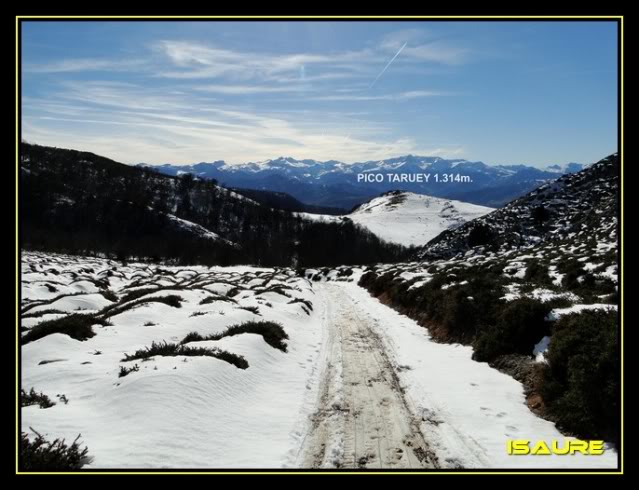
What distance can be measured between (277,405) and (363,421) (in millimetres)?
2212

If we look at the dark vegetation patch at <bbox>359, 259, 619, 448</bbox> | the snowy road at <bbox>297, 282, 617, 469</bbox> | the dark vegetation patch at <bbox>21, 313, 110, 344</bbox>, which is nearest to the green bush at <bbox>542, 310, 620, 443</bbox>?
the dark vegetation patch at <bbox>359, 259, 619, 448</bbox>

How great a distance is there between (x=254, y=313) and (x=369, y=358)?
6.75 m

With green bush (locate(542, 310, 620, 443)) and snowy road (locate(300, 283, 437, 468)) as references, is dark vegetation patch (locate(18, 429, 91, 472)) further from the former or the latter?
green bush (locate(542, 310, 620, 443))

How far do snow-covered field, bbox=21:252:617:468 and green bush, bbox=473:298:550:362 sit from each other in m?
0.65

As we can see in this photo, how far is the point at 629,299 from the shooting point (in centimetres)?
527

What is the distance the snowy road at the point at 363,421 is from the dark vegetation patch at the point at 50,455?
10.9ft

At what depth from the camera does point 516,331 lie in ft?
37.0

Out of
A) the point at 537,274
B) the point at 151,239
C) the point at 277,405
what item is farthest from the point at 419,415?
the point at 151,239

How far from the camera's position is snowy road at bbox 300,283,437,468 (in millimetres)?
6414

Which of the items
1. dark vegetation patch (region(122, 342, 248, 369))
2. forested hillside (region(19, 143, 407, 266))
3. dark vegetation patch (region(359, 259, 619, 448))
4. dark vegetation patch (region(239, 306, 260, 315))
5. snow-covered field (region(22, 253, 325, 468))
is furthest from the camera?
forested hillside (region(19, 143, 407, 266))

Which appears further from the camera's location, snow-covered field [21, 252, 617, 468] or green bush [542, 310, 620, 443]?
green bush [542, 310, 620, 443]

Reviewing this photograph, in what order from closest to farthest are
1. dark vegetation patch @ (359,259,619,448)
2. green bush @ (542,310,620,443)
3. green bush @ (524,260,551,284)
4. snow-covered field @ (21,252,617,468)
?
snow-covered field @ (21,252,617,468) < green bush @ (542,310,620,443) < dark vegetation patch @ (359,259,619,448) < green bush @ (524,260,551,284)
